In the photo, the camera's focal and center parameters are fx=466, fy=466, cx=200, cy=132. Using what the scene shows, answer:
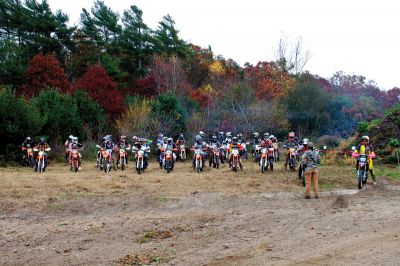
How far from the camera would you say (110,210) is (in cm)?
1258

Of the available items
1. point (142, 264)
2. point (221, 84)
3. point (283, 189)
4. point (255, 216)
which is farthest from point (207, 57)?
point (142, 264)

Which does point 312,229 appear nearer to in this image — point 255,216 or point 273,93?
point 255,216

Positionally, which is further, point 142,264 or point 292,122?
point 292,122

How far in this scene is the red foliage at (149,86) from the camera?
1869 inches

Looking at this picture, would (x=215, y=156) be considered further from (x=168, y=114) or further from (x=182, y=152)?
(x=168, y=114)

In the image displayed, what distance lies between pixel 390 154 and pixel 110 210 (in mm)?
18246

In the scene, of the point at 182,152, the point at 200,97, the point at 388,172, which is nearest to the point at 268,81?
the point at 200,97

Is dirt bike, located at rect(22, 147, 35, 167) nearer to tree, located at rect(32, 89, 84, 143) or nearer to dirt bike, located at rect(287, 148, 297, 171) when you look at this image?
A: tree, located at rect(32, 89, 84, 143)

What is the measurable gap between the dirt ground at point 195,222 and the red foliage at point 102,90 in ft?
72.0

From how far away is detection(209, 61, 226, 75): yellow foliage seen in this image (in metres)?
56.0

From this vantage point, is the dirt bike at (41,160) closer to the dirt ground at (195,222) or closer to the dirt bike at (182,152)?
the dirt ground at (195,222)

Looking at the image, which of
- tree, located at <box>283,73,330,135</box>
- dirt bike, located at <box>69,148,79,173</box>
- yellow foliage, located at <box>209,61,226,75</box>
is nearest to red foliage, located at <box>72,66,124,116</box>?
tree, located at <box>283,73,330,135</box>

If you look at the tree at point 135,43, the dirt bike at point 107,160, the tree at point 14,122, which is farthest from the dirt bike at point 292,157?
the tree at point 135,43

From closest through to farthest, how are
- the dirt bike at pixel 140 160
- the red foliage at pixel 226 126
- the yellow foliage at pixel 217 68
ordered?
1. the dirt bike at pixel 140 160
2. the red foliage at pixel 226 126
3. the yellow foliage at pixel 217 68
